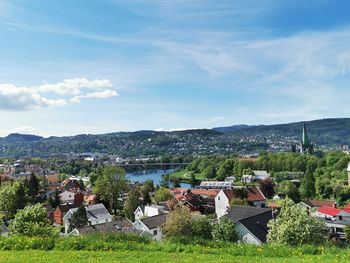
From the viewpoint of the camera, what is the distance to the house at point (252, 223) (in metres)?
27.2

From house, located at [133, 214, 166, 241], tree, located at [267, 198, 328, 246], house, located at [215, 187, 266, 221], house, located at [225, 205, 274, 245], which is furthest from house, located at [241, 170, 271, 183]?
tree, located at [267, 198, 328, 246]

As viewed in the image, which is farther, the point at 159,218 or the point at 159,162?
the point at 159,162

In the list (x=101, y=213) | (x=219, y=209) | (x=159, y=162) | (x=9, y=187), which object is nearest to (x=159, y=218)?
(x=101, y=213)

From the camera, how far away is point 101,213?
1679 inches

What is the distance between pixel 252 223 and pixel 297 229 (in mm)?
7780

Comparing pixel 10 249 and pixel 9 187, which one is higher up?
pixel 10 249

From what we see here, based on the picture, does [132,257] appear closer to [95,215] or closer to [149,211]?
[95,215]

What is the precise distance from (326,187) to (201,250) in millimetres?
61336

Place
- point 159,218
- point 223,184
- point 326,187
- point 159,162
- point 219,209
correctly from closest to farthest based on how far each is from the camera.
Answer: point 159,218
point 219,209
point 326,187
point 223,184
point 159,162

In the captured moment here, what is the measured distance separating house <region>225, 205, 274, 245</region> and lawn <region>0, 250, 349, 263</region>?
58.7ft

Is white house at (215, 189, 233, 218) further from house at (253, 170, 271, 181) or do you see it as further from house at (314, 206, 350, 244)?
house at (253, 170, 271, 181)

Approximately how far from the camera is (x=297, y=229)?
20828mm

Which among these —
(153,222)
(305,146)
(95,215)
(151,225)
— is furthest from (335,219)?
(305,146)

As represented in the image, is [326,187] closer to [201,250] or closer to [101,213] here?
[101,213]
